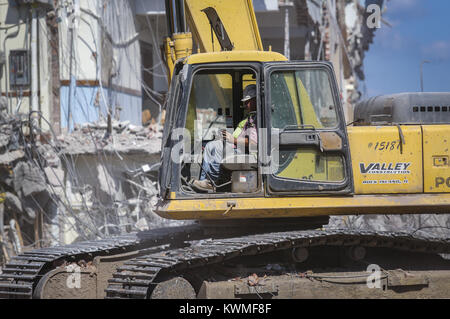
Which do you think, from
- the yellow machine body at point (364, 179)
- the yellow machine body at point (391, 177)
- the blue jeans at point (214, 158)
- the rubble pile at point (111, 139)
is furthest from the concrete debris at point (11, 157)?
the blue jeans at point (214, 158)

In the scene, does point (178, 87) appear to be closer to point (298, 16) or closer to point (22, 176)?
point (22, 176)

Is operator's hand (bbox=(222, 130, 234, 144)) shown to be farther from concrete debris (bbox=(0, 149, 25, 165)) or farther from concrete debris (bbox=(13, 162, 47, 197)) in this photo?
concrete debris (bbox=(0, 149, 25, 165))

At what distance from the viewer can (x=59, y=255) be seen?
7.72m

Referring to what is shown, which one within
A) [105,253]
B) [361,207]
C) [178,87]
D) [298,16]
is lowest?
[105,253]

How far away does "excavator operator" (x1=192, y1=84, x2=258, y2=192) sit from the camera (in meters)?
7.35

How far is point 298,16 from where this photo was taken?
59.7 ft

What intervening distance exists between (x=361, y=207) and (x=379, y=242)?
0.59 metres

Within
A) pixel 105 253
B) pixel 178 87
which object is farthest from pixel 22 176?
pixel 178 87

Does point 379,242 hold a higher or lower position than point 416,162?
lower

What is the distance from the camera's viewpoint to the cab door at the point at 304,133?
7219 millimetres

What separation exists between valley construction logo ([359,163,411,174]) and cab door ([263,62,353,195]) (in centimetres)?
23

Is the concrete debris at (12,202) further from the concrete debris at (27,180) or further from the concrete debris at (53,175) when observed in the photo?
the concrete debris at (53,175)
